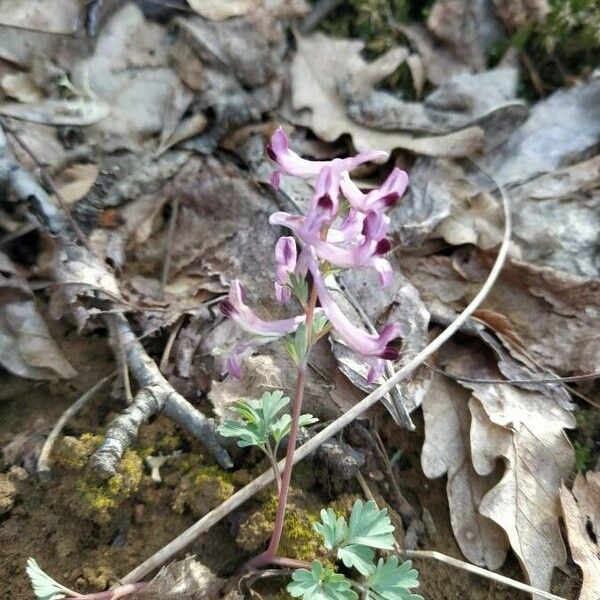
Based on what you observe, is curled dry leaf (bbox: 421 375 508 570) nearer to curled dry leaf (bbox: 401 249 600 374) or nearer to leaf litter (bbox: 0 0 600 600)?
leaf litter (bbox: 0 0 600 600)

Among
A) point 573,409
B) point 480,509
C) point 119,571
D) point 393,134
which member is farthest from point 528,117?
point 119,571

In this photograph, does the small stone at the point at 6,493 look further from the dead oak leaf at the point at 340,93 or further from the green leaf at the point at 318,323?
the dead oak leaf at the point at 340,93

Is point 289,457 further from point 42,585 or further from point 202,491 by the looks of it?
point 42,585

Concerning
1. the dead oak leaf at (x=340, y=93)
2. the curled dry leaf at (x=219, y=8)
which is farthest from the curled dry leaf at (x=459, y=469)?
the curled dry leaf at (x=219, y=8)

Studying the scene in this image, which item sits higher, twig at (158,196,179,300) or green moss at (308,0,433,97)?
Result: green moss at (308,0,433,97)

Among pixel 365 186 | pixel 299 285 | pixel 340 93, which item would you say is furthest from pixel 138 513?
pixel 340 93

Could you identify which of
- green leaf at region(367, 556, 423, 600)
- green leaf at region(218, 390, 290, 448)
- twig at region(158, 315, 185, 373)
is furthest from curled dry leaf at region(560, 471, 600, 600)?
twig at region(158, 315, 185, 373)
